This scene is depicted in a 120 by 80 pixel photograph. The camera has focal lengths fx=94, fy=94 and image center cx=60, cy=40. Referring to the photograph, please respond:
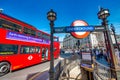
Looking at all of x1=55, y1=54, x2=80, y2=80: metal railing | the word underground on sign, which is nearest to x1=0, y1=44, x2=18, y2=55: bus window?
x1=55, y1=54, x2=80, y2=80: metal railing

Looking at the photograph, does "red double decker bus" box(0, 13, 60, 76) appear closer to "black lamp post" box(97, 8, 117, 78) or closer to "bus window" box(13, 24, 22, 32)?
"bus window" box(13, 24, 22, 32)

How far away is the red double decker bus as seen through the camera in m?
6.43

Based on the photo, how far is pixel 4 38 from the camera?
6.45 m

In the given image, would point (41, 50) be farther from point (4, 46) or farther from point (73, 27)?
point (73, 27)

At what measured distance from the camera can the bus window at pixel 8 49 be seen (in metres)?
6.29

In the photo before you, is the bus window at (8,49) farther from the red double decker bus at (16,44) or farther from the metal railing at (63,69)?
the metal railing at (63,69)

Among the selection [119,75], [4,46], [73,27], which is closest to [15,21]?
[4,46]

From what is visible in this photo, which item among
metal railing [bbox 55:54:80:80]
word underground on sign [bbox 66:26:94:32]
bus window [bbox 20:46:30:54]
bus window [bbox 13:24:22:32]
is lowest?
metal railing [bbox 55:54:80:80]

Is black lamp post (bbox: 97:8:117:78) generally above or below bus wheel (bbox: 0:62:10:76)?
above

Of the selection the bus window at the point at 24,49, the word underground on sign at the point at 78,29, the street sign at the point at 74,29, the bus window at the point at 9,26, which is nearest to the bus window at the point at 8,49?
the bus window at the point at 24,49

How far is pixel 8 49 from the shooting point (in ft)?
22.0

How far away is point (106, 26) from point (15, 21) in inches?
257

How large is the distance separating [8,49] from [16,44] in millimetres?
736

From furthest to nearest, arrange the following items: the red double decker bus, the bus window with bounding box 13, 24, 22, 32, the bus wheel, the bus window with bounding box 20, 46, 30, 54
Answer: the bus window with bounding box 20, 46, 30, 54 < the bus window with bounding box 13, 24, 22, 32 < the red double decker bus < the bus wheel
